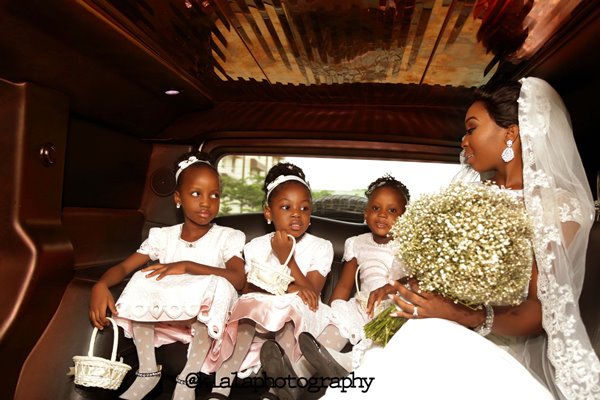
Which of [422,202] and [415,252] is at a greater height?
[422,202]

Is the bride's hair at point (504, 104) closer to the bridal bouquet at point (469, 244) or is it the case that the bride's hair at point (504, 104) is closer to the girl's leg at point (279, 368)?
the bridal bouquet at point (469, 244)

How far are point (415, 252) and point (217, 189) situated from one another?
56.3 inches

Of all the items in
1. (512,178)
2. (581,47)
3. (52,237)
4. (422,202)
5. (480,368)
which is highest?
(581,47)

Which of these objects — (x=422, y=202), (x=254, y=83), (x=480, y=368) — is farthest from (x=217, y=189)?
(x=480, y=368)

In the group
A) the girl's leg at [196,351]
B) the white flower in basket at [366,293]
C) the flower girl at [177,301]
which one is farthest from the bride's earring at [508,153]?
the girl's leg at [196,351]

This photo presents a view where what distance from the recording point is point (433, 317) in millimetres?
1676

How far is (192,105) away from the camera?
10.8 ft

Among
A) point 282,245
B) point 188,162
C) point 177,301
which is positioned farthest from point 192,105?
point 177,301

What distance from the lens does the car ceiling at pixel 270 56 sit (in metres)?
2.03

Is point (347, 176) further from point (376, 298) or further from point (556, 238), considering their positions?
point (556, 238)

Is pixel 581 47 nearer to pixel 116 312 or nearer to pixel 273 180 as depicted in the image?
pixel 273 180

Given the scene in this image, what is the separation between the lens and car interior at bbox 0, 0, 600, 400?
6.70 feet

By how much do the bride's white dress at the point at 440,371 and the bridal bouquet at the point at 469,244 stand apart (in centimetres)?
15

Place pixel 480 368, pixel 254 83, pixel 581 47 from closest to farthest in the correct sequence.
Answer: pixel 480 368
pixel 581 47
pixel 254 83
